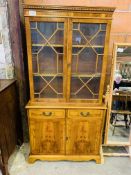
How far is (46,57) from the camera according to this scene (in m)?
1.84

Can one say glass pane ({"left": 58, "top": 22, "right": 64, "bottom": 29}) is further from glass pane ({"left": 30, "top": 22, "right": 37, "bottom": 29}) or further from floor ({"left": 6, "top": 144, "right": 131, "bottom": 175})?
floor ({"left": 6, "top": 144, "right": 131, "bottom": 175})

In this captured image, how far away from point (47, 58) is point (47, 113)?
63 centimetres

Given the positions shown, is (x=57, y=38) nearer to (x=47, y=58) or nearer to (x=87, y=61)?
(x=47, y=58)

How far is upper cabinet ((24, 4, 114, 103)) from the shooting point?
5.35 feet

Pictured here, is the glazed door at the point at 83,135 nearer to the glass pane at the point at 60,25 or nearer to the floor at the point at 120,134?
the floor at the point at 120,134

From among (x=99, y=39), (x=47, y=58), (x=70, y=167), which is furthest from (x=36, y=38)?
(x=70, y=167)

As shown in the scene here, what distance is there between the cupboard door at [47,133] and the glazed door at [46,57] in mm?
244

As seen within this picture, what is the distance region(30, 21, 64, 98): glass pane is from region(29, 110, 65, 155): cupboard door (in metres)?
0.26

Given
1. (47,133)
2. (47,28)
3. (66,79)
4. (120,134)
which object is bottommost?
(120,134)

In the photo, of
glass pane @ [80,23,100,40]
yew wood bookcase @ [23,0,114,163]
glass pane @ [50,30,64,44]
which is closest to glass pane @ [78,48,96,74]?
yew wood bookcase @ [23,0,114,163]

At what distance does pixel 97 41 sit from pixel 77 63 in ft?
1.03

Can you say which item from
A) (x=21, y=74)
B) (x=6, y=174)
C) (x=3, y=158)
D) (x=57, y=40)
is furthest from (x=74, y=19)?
(x=6, y=174)

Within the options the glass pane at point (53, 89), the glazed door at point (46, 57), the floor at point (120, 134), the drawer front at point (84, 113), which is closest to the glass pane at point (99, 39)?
the glazed door at point (46, 57)

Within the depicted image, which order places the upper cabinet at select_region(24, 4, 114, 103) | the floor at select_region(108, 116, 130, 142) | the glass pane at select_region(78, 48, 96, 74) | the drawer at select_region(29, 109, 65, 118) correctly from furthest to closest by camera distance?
the floor at select_region(108, 116, 130, 142), the drawer at select_region(29, 109, 65, 118), the glass pane at select_region(78, 48, 96, 74), the upper cabinet at select_region(24, 4, 114, 103)
